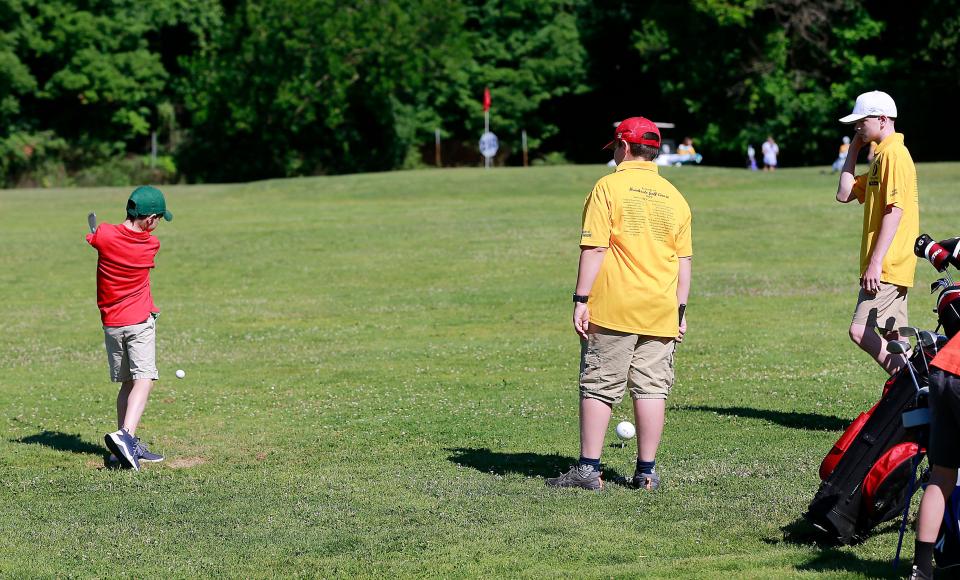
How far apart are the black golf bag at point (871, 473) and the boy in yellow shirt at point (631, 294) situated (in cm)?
148

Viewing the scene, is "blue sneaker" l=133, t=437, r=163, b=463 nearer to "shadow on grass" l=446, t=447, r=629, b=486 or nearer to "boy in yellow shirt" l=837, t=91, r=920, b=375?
"shadow on grass" l=446, t=447, r=629, b=486

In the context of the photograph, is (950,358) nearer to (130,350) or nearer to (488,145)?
(130,350)

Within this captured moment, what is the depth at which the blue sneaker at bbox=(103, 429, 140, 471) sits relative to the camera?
857cm

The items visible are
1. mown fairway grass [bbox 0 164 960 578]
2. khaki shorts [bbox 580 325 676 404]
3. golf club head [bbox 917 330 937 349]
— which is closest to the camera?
Result: golf club head [bbox 917 330 937 349]

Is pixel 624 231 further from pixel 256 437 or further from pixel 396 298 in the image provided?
pixel 396 298

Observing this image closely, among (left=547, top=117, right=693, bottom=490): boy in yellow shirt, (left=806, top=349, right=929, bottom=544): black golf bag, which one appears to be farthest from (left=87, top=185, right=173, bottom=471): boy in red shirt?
(left=806, top=349, right=929, bottom=544): black golf bag

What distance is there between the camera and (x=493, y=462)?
337 inches

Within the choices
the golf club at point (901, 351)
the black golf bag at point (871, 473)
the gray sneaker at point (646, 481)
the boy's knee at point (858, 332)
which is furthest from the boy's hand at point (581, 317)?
the boy's knee at point (858, 332)

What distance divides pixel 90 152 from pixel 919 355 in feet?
193

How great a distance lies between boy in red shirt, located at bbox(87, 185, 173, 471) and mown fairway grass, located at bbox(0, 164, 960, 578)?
495 mm

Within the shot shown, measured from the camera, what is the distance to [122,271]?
347 inches

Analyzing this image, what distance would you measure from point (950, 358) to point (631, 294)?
7.82 ft

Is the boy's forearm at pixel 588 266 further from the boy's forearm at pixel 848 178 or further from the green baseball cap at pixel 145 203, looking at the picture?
the green baseball cap at pixel 145 203

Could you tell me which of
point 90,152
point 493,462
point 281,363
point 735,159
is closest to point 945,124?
point 735,159
